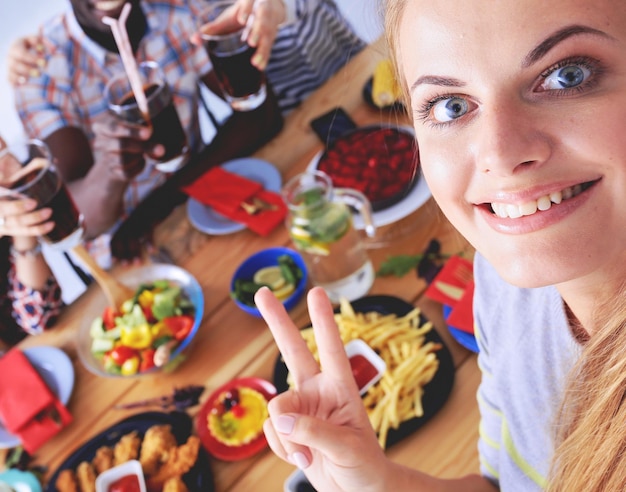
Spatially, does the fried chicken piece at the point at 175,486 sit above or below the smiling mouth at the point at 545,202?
below

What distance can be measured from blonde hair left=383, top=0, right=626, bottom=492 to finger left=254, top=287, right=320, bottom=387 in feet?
1.37

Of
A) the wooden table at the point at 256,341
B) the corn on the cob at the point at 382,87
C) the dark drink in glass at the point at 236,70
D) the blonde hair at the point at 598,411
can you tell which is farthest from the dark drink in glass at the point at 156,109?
the blonde hair at the point at 598,411

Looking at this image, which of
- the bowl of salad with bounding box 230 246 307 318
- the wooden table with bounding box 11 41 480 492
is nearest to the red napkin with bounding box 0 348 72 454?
the wooden table with bounding box 11 41 480 492

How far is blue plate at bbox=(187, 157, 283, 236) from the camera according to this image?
75.7 inches

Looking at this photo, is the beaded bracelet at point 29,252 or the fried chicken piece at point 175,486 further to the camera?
the beaded bracelet at point 29,252

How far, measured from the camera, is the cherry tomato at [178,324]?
65.1 inches

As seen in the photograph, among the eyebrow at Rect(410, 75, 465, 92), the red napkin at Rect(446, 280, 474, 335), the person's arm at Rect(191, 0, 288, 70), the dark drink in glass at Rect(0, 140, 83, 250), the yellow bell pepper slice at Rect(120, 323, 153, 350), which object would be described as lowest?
the red napkin at Rect(446, 280, 474, 335)

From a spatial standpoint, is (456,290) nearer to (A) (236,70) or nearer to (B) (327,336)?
(B) (327,336)

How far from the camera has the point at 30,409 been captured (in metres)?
1.60

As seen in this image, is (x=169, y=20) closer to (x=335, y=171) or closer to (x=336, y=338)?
(x=335, y=171)

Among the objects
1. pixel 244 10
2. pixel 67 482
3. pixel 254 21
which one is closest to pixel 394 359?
pixel 67 482

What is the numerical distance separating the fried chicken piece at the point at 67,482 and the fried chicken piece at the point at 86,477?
0.04 ft

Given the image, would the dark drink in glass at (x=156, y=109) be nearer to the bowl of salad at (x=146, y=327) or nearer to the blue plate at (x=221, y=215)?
the blue plate at (x=221, y=215)

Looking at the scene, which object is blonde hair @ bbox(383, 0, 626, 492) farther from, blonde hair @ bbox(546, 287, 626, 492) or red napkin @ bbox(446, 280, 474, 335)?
red napkin @ bbox(446, 280, 474, 335)
